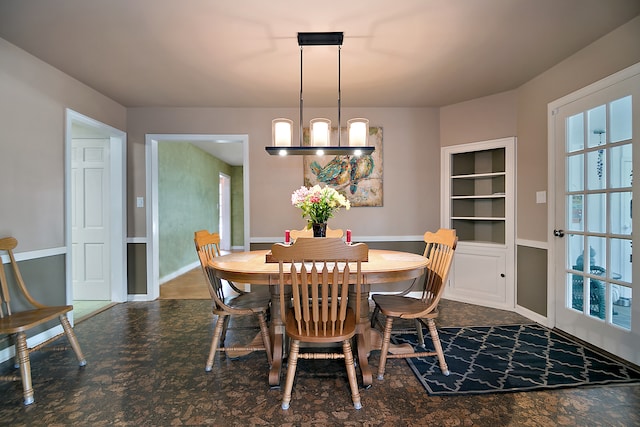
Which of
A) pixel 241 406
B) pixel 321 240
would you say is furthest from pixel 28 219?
pixel 321 240

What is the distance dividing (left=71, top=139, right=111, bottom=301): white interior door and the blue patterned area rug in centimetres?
352

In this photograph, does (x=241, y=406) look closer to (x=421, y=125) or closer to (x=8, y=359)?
(x=8, y=359)

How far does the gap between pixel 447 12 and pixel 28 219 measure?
137 inches

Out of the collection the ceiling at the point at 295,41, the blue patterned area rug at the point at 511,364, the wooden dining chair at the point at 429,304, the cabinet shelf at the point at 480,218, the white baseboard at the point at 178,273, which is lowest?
the blue patterned area rug at the point at 511,364

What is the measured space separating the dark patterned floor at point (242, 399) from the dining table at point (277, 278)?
0.48ft

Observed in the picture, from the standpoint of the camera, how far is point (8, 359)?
2338 millimetres

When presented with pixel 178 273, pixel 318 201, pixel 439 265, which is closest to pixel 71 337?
pixel 318 201

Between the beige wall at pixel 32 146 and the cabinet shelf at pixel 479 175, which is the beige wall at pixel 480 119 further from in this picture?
the beige wall at pixel 32 146

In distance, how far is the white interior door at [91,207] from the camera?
382 cm

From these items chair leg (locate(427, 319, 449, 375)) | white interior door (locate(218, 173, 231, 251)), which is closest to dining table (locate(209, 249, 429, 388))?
chair leg (locate(427, 319, 449, 375))

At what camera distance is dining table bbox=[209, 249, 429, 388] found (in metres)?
1.91

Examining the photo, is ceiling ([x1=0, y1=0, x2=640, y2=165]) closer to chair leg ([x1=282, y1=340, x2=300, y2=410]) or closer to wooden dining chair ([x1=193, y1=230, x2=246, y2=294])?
wooden dining chair ([x1=193, y1=230, x2=246, y2=294])

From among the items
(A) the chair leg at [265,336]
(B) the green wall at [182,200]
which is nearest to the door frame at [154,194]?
(B) the green wall at [182,200]

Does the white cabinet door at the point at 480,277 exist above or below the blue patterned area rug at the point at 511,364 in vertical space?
above
